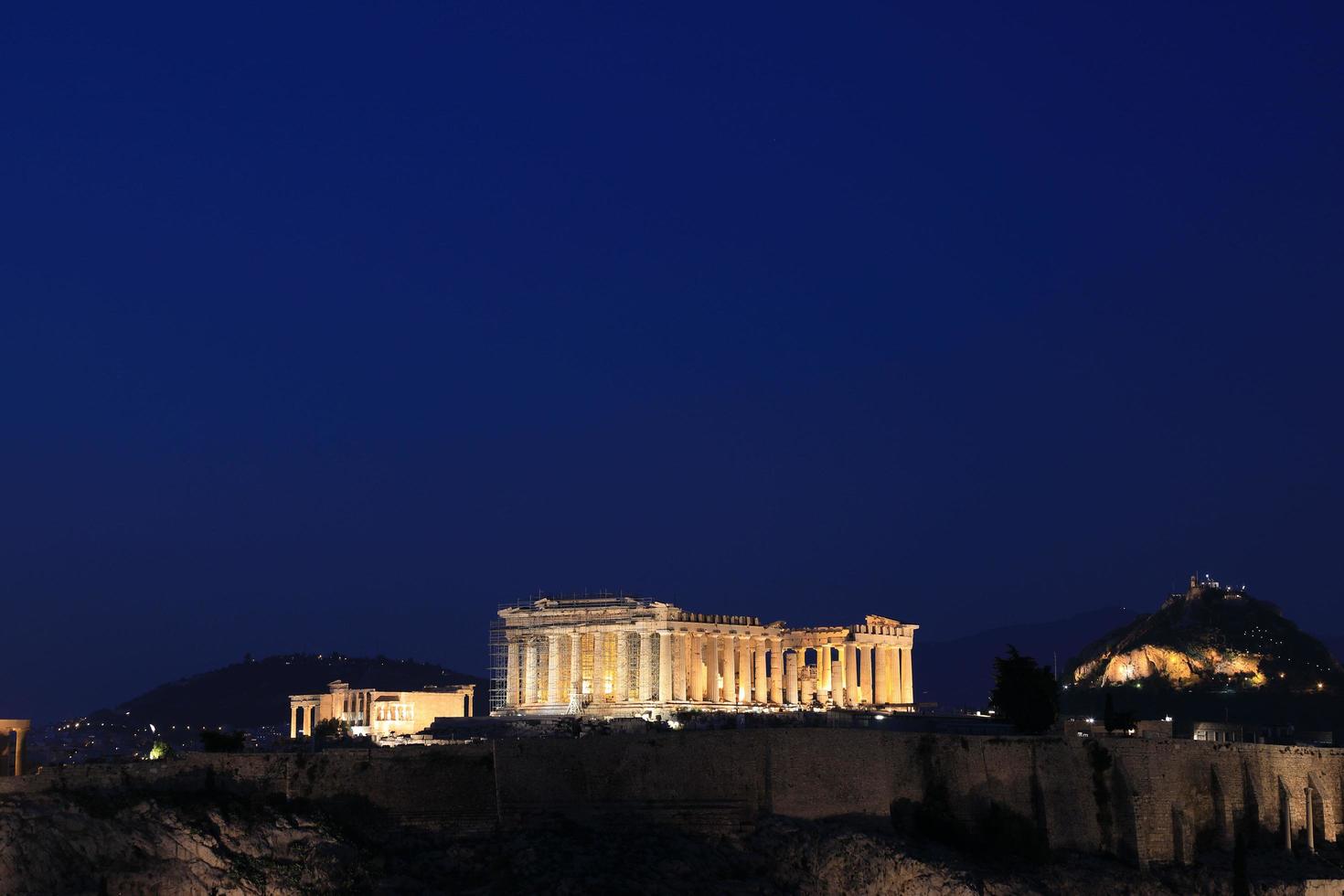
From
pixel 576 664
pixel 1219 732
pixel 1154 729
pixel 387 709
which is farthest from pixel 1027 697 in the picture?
pixel 387 709

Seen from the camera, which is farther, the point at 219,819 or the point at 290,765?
the point at 290,765

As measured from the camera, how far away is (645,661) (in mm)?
92500

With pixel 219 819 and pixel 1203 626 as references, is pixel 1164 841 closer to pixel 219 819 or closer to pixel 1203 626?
pixel 219 819

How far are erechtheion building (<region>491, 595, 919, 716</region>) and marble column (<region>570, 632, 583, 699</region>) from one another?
49mm

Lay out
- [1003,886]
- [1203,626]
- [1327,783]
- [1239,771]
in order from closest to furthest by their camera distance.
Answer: [1003,886]
[1239,771]
[1327,783]
[1203,626]

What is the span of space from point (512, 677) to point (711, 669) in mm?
11547

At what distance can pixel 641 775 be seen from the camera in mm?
62125

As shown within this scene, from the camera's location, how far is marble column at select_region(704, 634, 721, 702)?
306 ft

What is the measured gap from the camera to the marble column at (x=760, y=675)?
95.8 m

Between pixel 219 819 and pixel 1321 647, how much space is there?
12544 centimetres

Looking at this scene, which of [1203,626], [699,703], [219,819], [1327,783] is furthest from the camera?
[1203,626]

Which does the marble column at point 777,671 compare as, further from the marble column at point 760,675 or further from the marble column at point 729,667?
the marble column at point 729,667

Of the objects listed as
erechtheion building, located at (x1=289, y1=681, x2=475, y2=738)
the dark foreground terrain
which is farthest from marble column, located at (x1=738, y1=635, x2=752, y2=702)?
the dark foreground terrain

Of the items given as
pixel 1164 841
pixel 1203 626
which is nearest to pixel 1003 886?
pixel 1164 841
